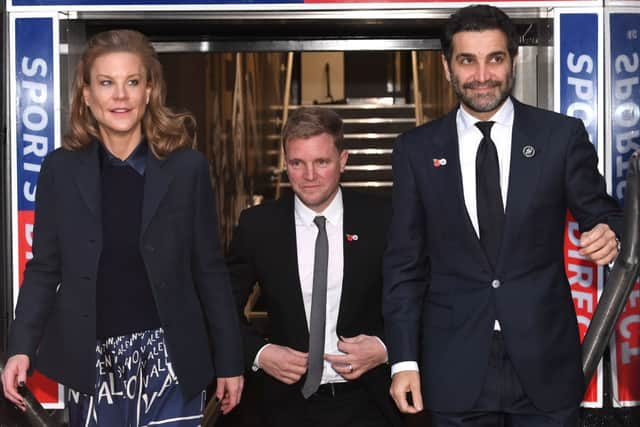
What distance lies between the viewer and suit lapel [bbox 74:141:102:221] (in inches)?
105

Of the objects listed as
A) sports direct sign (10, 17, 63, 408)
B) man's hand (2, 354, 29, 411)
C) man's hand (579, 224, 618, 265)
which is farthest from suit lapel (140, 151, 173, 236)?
sports direct sign (10, 17, 63, 408)

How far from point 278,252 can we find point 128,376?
3.00 feet

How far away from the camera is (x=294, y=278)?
3404 millimetres

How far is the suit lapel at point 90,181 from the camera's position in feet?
8.73

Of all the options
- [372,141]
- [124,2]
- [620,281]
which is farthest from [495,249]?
[372,141]

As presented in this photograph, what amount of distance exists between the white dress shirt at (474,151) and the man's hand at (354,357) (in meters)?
0.57

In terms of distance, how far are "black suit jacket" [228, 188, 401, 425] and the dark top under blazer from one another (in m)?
0.57

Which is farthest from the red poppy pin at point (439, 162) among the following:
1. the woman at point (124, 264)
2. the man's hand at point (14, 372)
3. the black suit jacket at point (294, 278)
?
the man's hand at point (14, 372)

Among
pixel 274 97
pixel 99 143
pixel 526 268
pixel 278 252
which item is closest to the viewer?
pixel 526 268

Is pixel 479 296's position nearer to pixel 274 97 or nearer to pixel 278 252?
pixel 278 252

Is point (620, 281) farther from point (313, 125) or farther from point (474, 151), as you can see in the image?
point (313, 125)

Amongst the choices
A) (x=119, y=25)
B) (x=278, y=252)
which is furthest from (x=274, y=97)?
(x=278, y=252)

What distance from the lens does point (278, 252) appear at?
135 inches

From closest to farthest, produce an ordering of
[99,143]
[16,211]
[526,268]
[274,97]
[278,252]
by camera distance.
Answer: [526,268]
[99,143]
[278,252]
[16,211]
[274,97]
